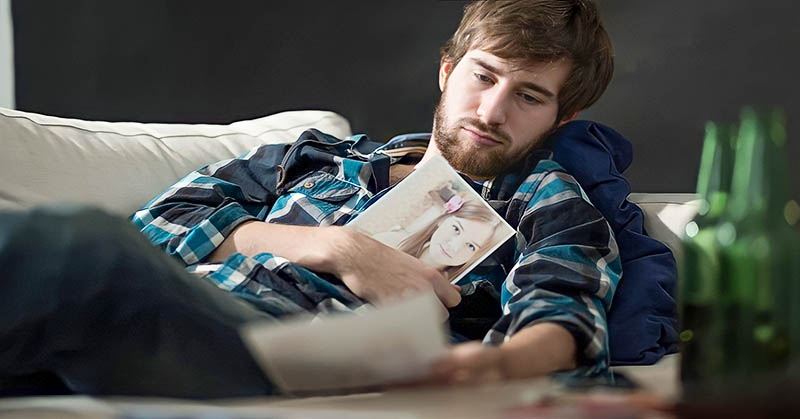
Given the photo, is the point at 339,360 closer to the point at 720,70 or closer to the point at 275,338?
the point at 275,338

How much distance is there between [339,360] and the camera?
2.60ft

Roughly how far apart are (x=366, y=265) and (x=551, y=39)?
1.89 feet

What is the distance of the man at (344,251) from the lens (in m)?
0.98

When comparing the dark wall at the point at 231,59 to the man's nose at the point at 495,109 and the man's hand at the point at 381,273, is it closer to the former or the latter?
the man's nose at the point at 495,109

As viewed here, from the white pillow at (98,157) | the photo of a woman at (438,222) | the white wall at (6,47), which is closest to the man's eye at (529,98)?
the photo of a woman at (438,222)

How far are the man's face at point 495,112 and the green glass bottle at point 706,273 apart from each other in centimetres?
76

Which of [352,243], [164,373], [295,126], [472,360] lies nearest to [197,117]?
[295,126]

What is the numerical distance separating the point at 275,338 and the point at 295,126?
130 centimetres

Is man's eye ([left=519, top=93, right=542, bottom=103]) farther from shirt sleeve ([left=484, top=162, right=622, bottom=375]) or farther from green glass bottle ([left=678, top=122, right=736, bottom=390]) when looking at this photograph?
green glass bottle ([left=678, top=122, right=736, bottom=390])

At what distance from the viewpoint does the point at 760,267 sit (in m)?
0.81

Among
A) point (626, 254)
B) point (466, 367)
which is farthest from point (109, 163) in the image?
point (466, 367)

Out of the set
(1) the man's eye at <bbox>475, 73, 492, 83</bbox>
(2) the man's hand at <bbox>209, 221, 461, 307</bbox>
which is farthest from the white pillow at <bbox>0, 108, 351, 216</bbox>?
(1) the man's eye at <bbox>475, 73, 492, 83</bbox>

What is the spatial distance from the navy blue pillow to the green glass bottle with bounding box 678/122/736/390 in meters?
0.56

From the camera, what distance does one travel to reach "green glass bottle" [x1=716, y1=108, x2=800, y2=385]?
81cm
